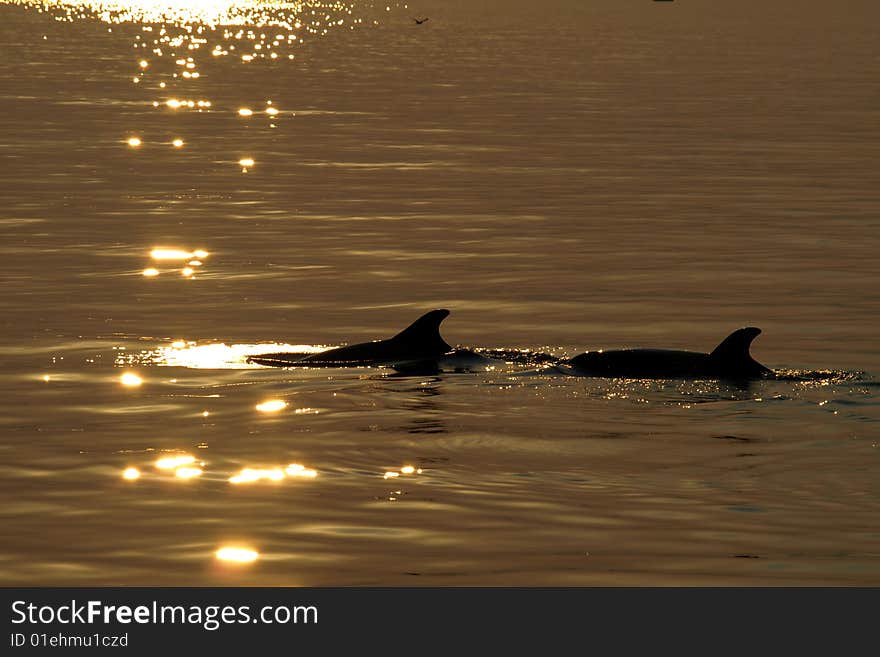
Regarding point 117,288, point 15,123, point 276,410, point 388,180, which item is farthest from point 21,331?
point 15,123

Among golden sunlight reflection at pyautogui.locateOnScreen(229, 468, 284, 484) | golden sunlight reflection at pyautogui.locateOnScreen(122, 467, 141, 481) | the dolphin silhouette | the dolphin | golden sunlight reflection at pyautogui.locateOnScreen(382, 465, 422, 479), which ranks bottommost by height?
golden sunlight reflection at pyautogui.locateOnScreen(382, 465, 422, 479)

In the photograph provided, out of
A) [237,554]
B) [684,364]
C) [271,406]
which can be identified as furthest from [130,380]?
[237,554]

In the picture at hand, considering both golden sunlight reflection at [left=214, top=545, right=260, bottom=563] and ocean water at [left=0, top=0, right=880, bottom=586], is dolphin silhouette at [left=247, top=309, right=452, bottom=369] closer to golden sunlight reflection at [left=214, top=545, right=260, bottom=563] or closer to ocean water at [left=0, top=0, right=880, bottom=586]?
ocean water at [left=0, top=0, right=880, bottom=586]


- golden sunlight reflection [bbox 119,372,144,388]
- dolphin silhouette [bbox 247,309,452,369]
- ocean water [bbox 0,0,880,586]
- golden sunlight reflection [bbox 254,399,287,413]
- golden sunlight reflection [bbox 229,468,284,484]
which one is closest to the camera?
ocean water [bbox 0,0,880,586]

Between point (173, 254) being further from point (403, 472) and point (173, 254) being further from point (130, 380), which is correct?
point (403, 472)

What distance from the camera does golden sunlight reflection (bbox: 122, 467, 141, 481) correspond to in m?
18.0

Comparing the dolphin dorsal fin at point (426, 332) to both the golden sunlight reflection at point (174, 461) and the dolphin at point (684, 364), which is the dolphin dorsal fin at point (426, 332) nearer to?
the dolphin at point (684, 364)

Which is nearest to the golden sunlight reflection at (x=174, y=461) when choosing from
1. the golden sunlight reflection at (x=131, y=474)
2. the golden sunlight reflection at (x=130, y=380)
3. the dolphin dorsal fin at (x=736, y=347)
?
the golden sunlight reflection at (x=131, y=474)

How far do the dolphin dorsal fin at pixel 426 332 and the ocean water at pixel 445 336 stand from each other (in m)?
0.91

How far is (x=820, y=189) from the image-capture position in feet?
156

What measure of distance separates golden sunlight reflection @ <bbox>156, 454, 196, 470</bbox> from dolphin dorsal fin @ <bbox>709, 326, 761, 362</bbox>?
661cm

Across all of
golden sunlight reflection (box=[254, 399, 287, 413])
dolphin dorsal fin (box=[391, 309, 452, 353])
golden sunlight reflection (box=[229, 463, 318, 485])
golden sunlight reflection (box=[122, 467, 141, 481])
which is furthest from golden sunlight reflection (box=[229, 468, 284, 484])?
dolphin dorsal fin (box=[391, 309, 452, 353])

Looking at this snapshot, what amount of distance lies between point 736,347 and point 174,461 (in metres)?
6.96

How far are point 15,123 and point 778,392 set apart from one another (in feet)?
156
